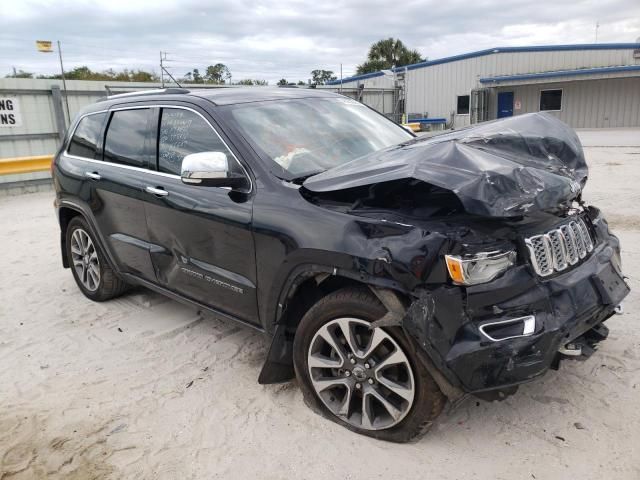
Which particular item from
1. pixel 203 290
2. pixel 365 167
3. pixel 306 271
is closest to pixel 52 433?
pixel 203 290

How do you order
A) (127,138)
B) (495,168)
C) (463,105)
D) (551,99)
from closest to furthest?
(495,168) < (127,138) < (551,99) < (463,105)

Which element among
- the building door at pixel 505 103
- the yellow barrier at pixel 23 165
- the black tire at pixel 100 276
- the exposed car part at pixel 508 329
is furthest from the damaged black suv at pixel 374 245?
the building door at pixel 505 103

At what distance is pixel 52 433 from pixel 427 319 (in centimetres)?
224

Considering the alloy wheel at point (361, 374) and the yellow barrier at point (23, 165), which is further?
the yellow barrier at point (23, 165)

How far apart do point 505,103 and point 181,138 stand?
93.5 feet

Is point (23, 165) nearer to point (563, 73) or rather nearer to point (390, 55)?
point (563, 73)

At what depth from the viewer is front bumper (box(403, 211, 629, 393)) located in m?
2.31

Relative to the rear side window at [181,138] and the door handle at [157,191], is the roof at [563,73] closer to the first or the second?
the rear side window at [181,138]

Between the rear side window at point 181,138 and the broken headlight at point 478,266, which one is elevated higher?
the rear side window at point 181,138

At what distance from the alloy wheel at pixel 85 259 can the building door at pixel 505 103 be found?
90.9 ft

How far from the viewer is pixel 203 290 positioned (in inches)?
140

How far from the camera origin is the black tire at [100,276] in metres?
4.75

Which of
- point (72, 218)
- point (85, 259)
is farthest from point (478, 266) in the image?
point (72, 218)

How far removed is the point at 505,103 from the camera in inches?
1142
